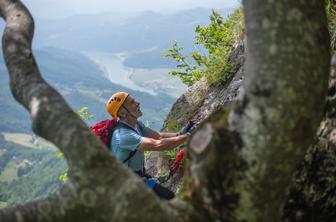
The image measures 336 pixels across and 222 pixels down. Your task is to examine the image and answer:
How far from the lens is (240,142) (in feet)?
9.59

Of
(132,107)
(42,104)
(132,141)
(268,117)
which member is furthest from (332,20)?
(42,104)

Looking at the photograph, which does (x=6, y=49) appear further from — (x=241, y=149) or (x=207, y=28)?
(x=207, y=28)

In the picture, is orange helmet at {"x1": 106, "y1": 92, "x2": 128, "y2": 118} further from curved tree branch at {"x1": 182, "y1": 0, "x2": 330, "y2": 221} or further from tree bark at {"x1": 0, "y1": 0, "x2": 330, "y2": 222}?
curved tree branch at {"x1": 182, "y1": 0, "x2": 330, "y2": 221}

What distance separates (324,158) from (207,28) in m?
9.27

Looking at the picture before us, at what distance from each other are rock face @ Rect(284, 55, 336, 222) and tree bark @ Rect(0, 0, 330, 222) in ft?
4.11

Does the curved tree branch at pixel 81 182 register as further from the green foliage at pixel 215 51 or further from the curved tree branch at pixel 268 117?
the green foliage at pixel 215 51

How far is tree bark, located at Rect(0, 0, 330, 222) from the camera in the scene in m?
2.80

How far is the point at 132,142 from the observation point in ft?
22.4

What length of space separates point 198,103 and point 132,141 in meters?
5.47

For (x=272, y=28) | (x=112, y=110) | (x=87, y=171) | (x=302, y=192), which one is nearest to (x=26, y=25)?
(x=87, y=171)

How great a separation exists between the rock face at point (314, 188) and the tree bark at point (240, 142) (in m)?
1.25

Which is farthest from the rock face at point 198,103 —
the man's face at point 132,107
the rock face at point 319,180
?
the rock face at point 319,180

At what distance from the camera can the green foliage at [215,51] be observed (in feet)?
38.1

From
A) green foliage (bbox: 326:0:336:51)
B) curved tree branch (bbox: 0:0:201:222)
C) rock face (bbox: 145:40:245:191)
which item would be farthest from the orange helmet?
curved tree branch (bbox: 0:0:201:222)
